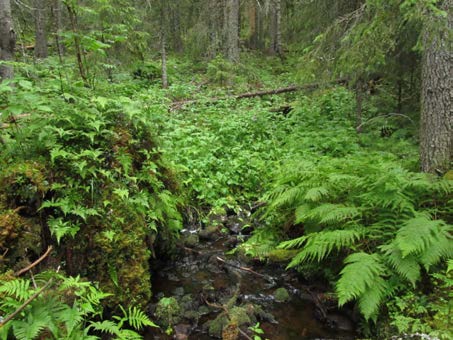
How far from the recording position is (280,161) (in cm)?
866

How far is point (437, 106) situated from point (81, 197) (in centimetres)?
556

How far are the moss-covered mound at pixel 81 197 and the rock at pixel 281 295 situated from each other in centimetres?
182

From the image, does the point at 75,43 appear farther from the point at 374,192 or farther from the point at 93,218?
the point at 374,192

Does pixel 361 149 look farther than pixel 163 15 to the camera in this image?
No

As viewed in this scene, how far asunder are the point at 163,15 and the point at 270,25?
41.5 ft

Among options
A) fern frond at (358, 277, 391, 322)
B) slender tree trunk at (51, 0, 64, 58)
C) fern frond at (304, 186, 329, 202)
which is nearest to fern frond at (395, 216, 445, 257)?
fern frond at (358, 277, 391, 322)

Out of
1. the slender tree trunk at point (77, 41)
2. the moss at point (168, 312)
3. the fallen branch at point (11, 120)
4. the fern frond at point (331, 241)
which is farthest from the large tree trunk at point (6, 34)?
the fern frond at point (331, 241)

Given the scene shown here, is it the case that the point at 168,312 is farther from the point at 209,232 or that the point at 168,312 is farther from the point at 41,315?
the point at 209,232

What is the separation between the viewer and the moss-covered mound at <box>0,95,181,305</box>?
3756 millimetres

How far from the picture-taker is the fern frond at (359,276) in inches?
140

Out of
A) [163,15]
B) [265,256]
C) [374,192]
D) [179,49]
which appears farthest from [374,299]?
[179,49]

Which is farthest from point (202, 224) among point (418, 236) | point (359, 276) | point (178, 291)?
point (418, 236)

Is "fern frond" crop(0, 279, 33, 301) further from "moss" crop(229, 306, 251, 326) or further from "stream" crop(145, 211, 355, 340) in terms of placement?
"moss" crop(229, 306, 251, 326)

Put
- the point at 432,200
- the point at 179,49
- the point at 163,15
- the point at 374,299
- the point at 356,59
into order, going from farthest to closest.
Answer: the point at 179,49 → the point at 163,15 → the point at 356,59 → the point at 432,200 → the point at 374,299
